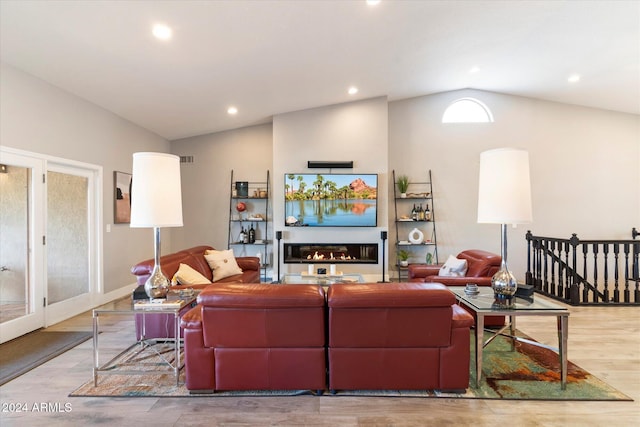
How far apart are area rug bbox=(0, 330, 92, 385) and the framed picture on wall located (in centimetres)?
196

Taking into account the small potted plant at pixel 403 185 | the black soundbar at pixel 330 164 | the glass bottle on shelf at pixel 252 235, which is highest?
the black soundbar at pixel 330 164

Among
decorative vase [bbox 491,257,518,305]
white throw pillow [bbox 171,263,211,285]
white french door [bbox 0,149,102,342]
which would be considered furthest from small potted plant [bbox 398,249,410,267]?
white french door [bbox 0,149,102,342]

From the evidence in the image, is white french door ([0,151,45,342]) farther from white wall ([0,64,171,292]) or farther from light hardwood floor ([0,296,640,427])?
light hardwood floor ([0,296,640,427])

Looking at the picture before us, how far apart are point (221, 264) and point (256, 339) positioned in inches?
94.4

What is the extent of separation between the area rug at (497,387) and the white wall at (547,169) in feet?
12.9

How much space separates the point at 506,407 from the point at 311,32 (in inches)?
153

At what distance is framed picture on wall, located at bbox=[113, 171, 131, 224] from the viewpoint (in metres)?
5.10

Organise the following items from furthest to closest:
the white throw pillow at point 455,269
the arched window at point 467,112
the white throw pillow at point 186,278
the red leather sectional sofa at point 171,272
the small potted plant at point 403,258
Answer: the arched window at point 467,112 → the small potted plant at point 403,258 → the white throw pillow at point 455,269 → the white throw pillow at point 186,278 → the red leather sectional sofa at point 171,272

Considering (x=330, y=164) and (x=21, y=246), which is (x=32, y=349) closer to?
(x=21, y=246)

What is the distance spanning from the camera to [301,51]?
4.05 meters

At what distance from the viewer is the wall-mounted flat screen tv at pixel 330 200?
6.14m

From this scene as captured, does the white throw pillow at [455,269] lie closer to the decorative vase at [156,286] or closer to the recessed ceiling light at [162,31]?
the decorative vase at [156,286]

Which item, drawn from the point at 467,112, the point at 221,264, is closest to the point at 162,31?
the point at 221,264

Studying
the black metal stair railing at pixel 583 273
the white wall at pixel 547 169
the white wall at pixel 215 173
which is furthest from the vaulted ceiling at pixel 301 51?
the black metal stair railing at pixel 583 273
